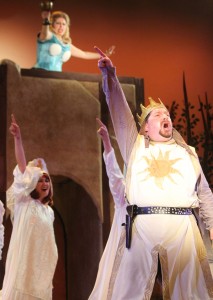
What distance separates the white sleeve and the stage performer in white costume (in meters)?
0.72

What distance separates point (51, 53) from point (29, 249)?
3006 millimetres

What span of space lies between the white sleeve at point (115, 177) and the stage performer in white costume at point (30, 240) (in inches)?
28.3

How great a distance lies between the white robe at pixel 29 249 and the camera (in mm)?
5016

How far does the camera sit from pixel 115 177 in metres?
5.05

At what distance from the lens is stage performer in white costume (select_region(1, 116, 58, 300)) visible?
5016 mm

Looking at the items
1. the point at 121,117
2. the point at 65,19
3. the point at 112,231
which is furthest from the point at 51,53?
the point at 121,117

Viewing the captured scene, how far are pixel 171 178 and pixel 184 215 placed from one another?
0.22 metres

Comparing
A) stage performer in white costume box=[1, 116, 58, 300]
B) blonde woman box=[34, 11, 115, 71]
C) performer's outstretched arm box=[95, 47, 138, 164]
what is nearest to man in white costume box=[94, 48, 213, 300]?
performer's outstretched arm box=[95, 47, 138, 164]

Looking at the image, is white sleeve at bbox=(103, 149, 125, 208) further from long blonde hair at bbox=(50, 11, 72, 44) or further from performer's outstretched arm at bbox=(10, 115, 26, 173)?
long blonde hair at bbox=(50, 11, 72, 44)

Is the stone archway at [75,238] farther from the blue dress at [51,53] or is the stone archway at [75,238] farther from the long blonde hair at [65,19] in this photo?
the long blonde hair at [65,19]

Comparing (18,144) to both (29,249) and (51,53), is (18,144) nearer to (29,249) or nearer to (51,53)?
(29,249)

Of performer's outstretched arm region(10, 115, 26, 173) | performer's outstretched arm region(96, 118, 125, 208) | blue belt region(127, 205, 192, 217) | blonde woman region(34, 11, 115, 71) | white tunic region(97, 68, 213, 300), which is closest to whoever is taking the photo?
white tunic region(97, 68, 213, 300)

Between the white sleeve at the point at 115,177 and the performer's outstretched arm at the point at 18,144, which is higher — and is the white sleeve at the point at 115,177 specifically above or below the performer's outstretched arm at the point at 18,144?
below

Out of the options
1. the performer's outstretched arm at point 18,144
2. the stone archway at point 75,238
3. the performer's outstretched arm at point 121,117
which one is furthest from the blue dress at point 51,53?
the performer's outstretched arm at point 121,117
